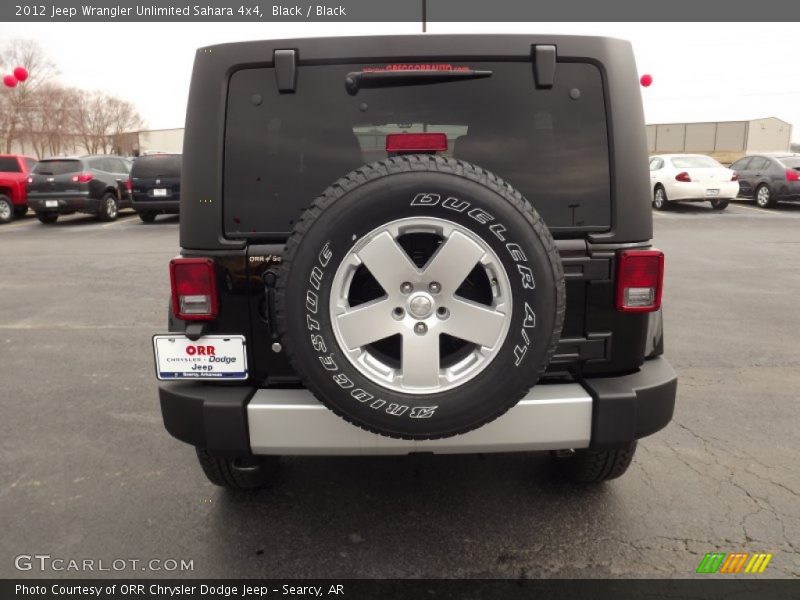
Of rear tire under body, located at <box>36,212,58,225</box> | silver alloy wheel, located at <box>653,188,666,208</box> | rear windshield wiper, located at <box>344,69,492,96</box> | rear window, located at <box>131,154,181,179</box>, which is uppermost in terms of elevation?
rear windshield wiper, located at <box>344,69,492,96</box>

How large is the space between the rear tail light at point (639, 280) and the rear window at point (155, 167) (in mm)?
14002

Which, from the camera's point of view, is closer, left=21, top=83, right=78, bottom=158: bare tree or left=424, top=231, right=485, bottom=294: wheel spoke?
left=424, top=231, right=485, bottom=294: wheel spoke

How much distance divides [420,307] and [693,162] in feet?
54.2

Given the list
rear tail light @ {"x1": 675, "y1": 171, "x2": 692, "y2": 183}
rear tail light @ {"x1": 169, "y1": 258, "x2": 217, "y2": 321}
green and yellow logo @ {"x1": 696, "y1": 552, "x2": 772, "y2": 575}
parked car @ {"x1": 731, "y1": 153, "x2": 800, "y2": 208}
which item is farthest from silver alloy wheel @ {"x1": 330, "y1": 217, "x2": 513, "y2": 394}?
parked car @ {"x1": 731, "y1": 153, "x2": 800, "y2": 208}

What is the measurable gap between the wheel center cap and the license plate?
73cm

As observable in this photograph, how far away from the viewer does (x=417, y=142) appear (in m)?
2.19

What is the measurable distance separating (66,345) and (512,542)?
448 centimetres

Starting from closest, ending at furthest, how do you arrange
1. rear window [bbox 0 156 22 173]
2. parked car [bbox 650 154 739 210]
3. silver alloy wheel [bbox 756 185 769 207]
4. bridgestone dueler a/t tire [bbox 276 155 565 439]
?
bridgestone dueler a/t tire [bbox 276 155 565 439] < parked car [bbox 650 154 739 210] < rear window [bbox 0 156 22 173] < silver alloy wheel [bbox 756 185 769 207]

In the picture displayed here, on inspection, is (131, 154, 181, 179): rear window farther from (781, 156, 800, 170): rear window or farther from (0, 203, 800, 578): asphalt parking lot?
(781, 156, 800, 170): rear window

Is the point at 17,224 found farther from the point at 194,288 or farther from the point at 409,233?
the point at 409,233

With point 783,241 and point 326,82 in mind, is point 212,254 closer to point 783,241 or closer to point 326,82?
point 326,82

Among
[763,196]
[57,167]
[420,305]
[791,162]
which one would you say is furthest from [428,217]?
[791,162]

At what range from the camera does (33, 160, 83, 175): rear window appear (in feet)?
47.9

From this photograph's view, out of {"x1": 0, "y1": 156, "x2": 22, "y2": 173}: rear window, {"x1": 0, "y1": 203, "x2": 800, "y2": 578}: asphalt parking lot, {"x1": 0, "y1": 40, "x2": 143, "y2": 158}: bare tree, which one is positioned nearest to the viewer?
{"x1": 0, "y1": 203, "x2": 800, "y2": 578}: asphalt parking lot
